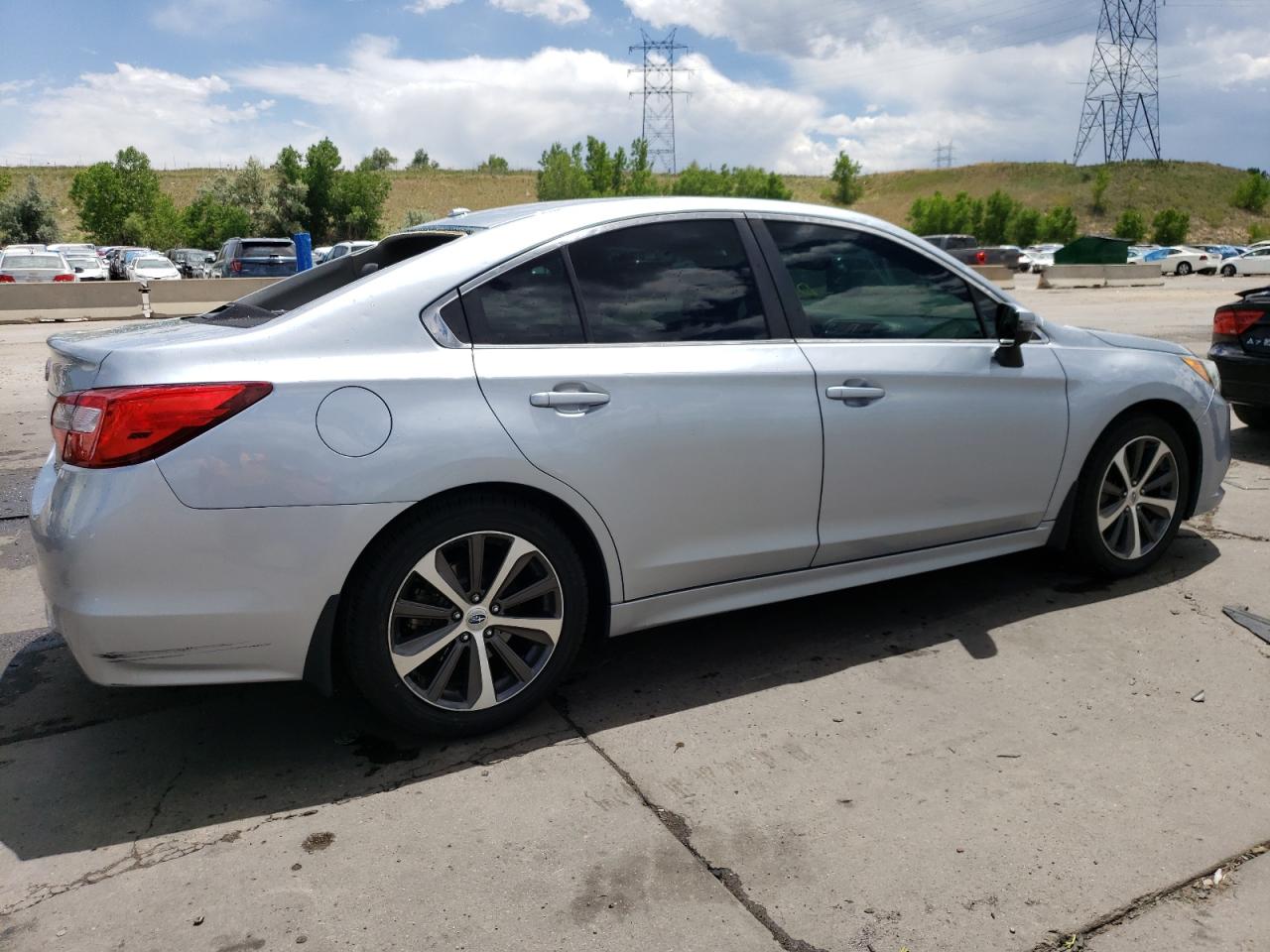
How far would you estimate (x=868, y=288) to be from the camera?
3961 mm

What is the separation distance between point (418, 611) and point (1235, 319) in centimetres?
672

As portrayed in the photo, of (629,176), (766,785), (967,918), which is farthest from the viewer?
(629,176)

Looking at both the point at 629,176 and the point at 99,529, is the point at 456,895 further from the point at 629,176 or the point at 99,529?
the point at 629,176

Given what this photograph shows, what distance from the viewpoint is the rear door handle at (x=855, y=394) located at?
368 cm

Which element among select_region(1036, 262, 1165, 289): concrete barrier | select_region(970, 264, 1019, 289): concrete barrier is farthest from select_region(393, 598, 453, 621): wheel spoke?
select_region(1036, 262, 1165, 289): concrete barrier

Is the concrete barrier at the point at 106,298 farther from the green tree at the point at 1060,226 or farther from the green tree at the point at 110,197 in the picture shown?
the green tree at the point at 1060,226

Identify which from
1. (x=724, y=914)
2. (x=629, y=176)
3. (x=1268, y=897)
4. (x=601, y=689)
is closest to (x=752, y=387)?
(x=601, y=689)

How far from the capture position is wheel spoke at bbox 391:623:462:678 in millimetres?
3088

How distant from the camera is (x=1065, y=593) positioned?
456 cm

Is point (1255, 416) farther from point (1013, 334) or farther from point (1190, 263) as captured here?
point (1190, 263)

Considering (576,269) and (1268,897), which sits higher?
(576,269)

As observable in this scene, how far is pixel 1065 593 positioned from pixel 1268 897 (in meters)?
2.17

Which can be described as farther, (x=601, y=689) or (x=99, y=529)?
(x=601, y=689)

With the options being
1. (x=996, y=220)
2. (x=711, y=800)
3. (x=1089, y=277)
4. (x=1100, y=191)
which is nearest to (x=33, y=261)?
(x=711, y=800)
